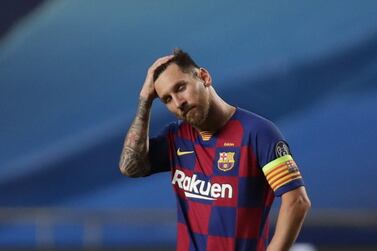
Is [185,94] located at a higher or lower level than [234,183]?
higher

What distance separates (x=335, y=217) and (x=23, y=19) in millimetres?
1695

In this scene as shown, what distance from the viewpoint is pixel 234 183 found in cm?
192

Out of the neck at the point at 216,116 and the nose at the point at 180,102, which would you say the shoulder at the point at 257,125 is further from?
the nose at the point at 180,102

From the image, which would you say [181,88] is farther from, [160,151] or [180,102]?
[160,151]

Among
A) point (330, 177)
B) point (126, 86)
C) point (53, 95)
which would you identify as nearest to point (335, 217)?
point (330, 177)

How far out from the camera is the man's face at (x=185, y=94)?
6.29 feet

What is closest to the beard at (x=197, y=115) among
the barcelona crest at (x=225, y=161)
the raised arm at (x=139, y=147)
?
the barcelona crest at (x=225, y=161)

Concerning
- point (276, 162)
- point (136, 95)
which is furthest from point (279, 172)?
point (136, 95)

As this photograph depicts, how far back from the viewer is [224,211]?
1.92 m

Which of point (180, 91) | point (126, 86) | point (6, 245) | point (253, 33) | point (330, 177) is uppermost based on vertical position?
point (253, 33)

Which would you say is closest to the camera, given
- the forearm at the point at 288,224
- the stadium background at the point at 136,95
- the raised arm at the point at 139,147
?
the forearm at the point at 288,224

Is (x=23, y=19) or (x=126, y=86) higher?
(x=23, y=19)

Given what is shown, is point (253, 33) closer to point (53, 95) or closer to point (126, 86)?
point (126, 86)

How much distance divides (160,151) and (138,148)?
64mm
